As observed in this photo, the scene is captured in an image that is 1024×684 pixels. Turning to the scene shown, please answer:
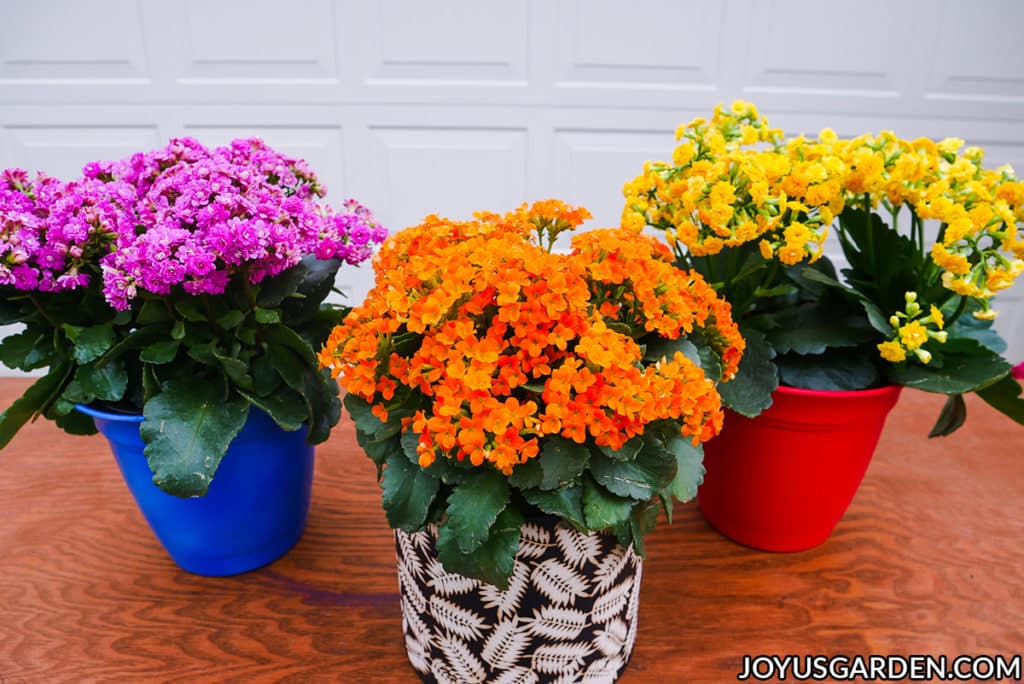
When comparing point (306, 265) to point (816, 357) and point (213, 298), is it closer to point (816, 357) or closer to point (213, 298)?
point (213, 298)

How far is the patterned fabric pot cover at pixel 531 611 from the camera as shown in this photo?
57 cm

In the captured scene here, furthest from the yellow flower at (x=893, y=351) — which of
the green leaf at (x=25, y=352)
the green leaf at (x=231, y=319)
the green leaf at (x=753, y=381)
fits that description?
the green leaf at (x=25, y=352)

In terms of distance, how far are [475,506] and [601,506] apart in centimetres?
10

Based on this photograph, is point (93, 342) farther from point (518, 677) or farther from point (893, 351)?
point (893, 351)

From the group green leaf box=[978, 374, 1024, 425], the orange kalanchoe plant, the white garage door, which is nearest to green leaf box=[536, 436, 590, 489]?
the orange kalanchoe plant

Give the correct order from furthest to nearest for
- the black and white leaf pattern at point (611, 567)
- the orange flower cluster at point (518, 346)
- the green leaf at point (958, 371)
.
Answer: the green leaf at point (958, 371) → the black and white leaf pattern at point (611, 567) → the orange flower cluster at point (518, 346)

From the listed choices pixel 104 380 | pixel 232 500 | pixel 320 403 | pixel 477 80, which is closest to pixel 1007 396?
pixel 320 403

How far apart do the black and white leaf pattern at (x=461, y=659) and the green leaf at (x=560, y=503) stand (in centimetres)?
18

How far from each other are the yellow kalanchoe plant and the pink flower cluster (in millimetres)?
387

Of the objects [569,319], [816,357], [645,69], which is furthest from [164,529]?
[645,69]

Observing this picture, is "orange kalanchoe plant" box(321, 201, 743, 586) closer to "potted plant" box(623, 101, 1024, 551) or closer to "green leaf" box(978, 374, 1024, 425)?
"potted plant" box(623, 101, 1024, 551)

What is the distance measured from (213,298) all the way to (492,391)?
38 centimetres

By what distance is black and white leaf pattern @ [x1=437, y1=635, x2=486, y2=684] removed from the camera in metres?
0.61

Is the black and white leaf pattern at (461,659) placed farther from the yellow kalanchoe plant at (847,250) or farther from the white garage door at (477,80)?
the white garage door at (477,80)
